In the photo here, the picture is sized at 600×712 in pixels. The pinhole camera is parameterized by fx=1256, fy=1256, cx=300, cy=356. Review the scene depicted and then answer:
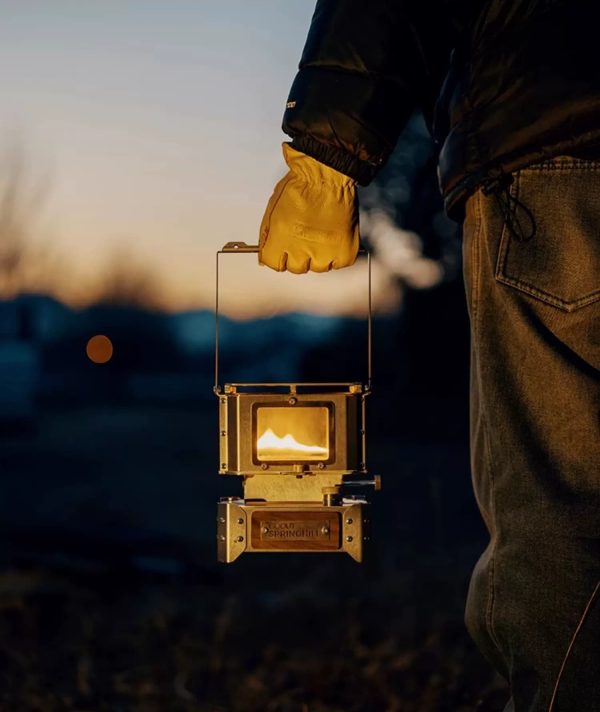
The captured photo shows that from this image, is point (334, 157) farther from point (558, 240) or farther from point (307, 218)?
point (558, 240)

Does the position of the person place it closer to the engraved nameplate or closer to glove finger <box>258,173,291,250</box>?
glove finger <box>258,173,291,250</box>

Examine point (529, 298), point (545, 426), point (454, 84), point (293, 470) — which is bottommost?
point (293, 470)

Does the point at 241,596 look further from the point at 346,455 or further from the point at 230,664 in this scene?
the point at 346,455

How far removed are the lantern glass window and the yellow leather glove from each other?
55 cm

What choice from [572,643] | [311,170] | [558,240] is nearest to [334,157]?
[311,170]

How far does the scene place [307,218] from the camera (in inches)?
65.0

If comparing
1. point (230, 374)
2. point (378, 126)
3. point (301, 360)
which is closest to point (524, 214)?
point (378, 126)

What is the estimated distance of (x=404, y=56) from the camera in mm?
1461

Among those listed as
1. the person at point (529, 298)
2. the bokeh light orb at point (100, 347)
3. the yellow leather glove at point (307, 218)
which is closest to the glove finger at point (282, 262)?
the yellow leather glove at point (307, 218)

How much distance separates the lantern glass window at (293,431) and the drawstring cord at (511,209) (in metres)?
0.90

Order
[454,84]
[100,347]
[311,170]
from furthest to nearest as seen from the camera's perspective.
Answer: [100,347]
[311,170]
[454,84]

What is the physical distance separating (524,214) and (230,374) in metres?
7.22

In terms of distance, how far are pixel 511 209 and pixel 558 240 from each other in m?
0.06

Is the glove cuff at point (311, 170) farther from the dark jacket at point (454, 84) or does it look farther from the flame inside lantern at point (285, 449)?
the flame inside lantern at point (285, 449)
